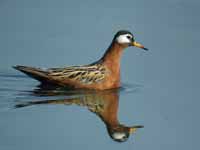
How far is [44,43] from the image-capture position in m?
17.7

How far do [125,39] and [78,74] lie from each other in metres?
1.20

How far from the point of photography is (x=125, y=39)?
54.1 feet

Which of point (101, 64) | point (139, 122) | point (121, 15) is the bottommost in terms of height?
point (139, 122)

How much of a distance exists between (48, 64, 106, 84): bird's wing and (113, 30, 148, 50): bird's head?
0.82 metres

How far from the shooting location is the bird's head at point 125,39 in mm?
16438

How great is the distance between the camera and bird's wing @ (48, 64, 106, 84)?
16.0 m

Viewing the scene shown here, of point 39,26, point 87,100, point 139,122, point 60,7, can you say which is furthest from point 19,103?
point 60,7

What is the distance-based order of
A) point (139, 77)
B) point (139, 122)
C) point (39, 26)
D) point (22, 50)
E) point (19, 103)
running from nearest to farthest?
point (139, 122)
point (19, 103)
point (139, 77)
point (22, 50)
point (39, 26)

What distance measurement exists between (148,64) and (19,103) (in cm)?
312

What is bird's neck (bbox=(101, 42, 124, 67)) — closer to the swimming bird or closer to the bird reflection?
the swimming bird

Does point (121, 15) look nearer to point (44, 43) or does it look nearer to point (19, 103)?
point (44, 43)

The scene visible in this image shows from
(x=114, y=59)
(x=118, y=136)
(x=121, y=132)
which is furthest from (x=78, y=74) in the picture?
(x=118, y=136)

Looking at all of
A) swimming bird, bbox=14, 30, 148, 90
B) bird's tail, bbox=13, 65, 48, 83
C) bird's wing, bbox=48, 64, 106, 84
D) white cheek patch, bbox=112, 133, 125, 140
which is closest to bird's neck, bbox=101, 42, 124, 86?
swimming bird, bbox=14, 30, 148, 90

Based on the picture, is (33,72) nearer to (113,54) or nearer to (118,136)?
(113,54)
